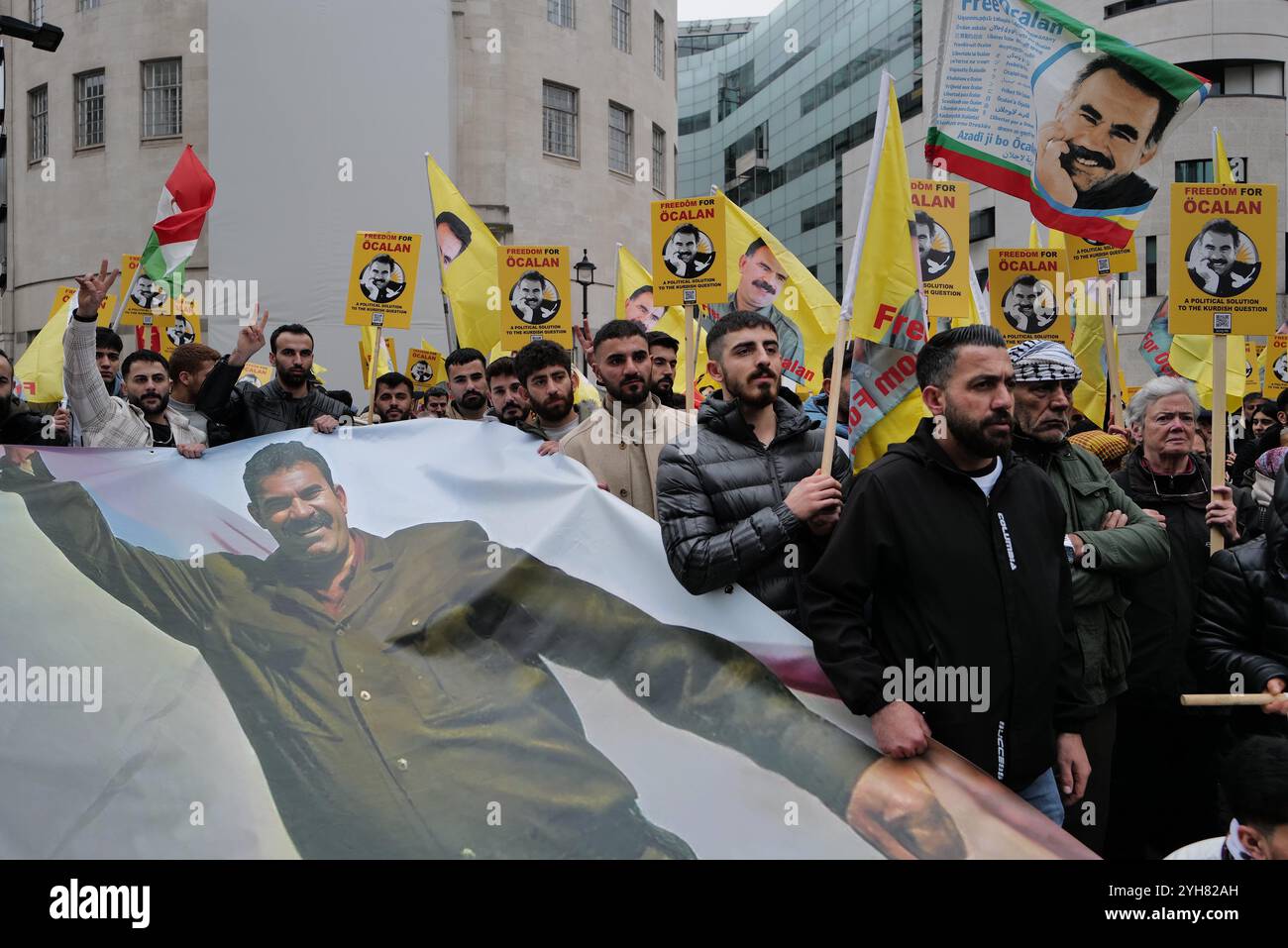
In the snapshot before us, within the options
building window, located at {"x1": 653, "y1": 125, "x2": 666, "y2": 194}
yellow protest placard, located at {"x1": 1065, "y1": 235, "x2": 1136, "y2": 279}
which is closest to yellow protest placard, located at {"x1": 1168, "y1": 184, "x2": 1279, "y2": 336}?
yellow protest placard, located at {"x1": 1065, "y1": 235, "x2": 1136, "y2": 279}

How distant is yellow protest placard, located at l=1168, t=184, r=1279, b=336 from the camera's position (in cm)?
505

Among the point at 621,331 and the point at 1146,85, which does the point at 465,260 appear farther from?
the point at 1146,85

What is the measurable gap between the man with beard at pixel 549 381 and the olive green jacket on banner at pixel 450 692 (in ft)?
3.43

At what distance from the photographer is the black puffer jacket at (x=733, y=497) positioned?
339 cm

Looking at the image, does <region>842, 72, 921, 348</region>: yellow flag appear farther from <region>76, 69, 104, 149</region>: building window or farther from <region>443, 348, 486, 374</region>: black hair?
<region>76, 69, 104, 149</region>: building window

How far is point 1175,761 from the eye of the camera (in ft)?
14.3

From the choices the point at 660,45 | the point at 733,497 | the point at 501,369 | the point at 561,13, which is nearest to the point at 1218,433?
the point at 733,497

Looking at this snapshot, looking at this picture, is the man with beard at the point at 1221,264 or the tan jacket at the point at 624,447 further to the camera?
the man with beard at the point at 1221,264

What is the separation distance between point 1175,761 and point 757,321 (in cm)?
246

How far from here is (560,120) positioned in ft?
98.3

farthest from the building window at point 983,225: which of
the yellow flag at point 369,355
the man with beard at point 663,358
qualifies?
the man with beard at point 663,358

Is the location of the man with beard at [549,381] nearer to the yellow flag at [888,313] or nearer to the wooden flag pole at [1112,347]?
the yellow flag at [888,313]
